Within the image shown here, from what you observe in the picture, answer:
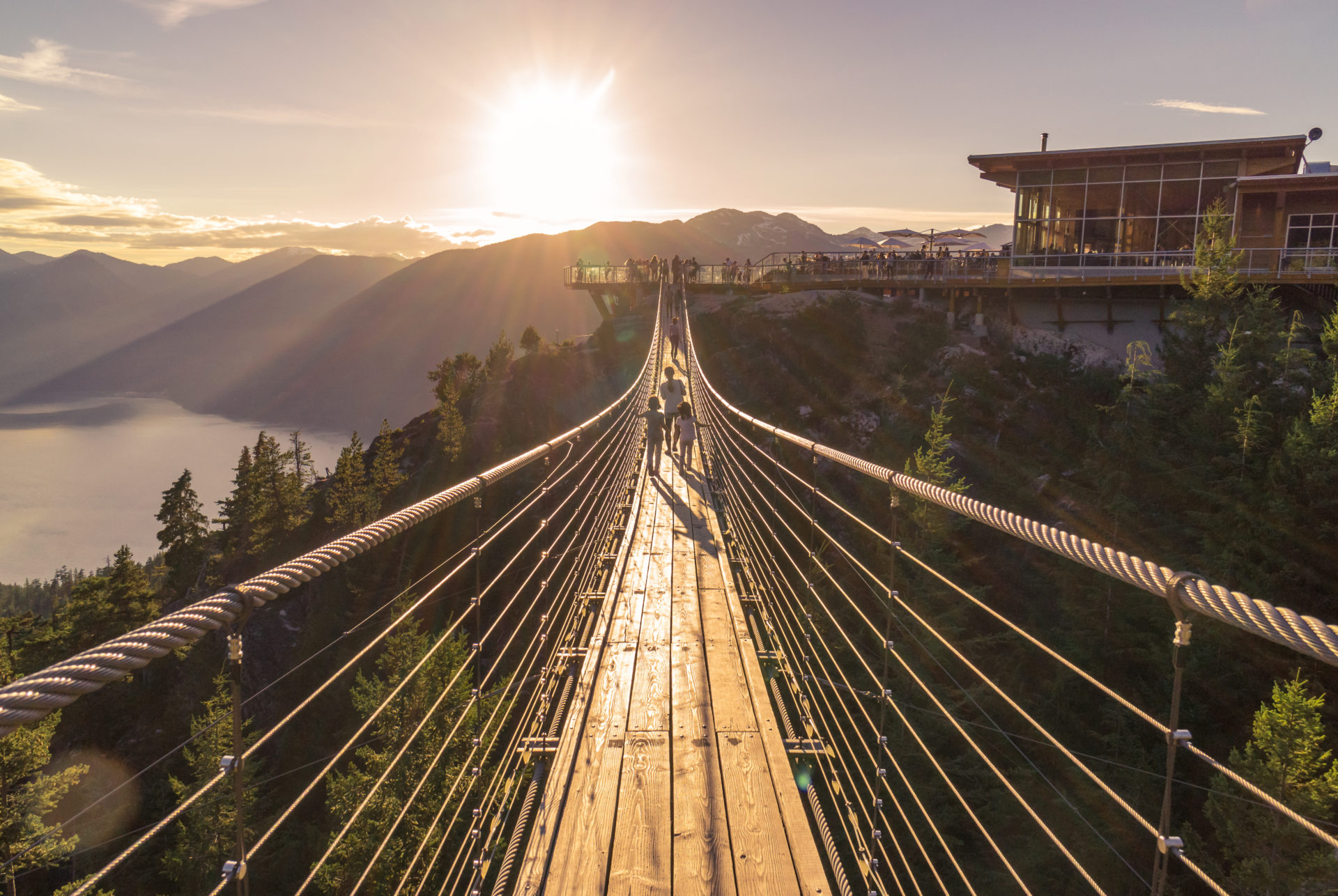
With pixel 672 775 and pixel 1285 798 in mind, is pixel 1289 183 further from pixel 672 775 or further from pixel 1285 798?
pixel 672 775

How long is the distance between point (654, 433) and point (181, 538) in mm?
45125

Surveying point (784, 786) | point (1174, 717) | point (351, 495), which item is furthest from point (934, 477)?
point (351, 495)

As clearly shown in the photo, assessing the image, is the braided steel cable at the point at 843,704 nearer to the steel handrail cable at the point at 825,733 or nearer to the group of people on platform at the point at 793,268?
the steel handrail cable at the point at 825,733

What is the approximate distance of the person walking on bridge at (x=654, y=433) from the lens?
32.1 feet

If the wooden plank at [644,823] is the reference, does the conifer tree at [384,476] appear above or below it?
below

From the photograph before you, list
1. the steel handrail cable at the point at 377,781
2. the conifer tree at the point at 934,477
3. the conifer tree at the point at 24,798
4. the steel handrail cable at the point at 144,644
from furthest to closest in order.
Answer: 1. the conifer tree at the point at 24,798
2. the conifer tree at the point at 934,477
3. the steel handrail cable at the point at 377,781
4. the steel handrail cable at the point at 144,644

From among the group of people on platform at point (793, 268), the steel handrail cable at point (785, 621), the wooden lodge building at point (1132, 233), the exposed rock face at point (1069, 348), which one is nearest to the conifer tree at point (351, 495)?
the group of people on platform at point (793, 268)

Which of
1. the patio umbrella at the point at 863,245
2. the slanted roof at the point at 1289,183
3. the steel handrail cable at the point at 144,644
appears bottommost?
the steel handrail cable at the point at 144,644

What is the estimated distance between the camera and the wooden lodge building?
21.8 meters

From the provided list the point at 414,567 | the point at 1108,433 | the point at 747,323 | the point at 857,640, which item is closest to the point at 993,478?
the point at 1108,433

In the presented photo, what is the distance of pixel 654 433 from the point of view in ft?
32.2

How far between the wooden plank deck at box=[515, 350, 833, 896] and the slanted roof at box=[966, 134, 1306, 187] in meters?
23.6

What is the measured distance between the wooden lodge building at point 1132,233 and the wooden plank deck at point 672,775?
22806mm

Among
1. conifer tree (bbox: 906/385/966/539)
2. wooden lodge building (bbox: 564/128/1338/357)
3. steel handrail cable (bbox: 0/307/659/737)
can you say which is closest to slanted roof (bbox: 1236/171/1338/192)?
wooden lodge building (bbox: 564/128/1338/357)
